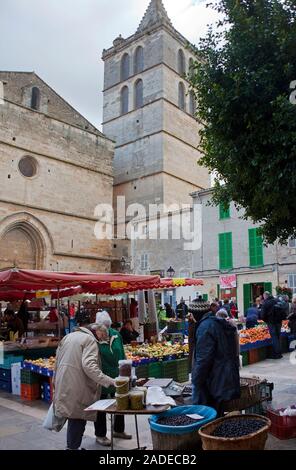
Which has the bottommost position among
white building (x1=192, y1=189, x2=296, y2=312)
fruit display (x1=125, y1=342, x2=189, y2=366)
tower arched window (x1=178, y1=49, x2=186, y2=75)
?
fruit display (x1=125, y1=342, x2=189, y2=366)

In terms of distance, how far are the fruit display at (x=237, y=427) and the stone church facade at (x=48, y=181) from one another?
23561mm

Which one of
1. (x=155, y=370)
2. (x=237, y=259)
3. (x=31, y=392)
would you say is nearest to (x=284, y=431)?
(x=155, y=370)

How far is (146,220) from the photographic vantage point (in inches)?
1047

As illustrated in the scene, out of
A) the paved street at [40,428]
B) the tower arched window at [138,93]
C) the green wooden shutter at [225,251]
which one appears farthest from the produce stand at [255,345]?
the tower arched window at [138,93]

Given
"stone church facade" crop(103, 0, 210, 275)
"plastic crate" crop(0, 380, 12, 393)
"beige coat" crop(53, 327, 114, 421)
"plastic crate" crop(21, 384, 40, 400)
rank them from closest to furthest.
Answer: "beige coat" crop(53, 327, 114, 421) < "plastic crate" crop(21, 384, 40, 400) < "plastic crate" crop(0, 380, 12, 393) < "stone church facade" crop(103, 0, 210, 275)

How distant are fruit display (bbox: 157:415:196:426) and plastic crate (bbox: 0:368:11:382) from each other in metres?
4.93

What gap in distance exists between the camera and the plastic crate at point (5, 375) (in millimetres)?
7676

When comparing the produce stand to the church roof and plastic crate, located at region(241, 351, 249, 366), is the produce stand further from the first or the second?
the church roof

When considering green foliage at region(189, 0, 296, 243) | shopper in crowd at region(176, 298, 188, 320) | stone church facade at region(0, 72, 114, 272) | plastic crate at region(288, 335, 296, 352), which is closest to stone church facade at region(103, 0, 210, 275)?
stone church facade at region(0, 72, 114, 272)

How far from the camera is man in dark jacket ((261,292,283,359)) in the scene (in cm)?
996

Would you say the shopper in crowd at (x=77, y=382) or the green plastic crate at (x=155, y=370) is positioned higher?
the shopper in crowd at (x=77, y=382)

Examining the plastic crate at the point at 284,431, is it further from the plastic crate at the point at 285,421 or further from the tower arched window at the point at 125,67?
the tower arched window at the point at 125,67

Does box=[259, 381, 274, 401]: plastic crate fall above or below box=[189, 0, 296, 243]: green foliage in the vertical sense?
below
